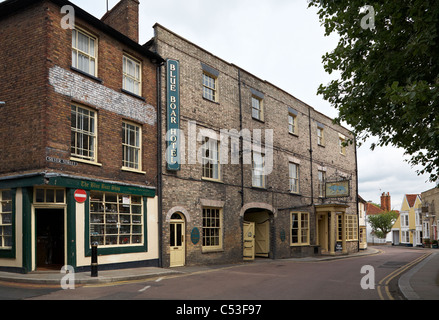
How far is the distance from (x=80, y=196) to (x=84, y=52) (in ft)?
16.9

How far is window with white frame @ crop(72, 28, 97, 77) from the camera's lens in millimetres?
14164

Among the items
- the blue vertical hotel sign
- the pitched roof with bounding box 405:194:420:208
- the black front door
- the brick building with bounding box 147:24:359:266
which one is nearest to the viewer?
the black front door

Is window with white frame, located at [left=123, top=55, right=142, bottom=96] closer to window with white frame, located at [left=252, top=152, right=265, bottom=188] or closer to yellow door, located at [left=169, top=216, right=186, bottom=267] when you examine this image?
yellow door, located at [left=169, top=216, right=186, bottom=267]

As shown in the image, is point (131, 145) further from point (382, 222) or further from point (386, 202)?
point (386, 202)

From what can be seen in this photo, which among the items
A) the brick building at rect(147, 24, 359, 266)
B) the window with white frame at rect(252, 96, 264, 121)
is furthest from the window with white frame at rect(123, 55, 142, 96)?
the window with white frame at rect(252, 96, 264, 121)

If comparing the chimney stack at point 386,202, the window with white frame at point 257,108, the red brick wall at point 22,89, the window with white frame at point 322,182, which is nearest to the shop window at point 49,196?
the red brick wall at point 22,89

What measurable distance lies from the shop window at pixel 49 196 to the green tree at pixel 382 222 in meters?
69.3

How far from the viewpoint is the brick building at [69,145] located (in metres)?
12.8

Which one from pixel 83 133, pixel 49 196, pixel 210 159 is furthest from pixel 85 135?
pixel 210 159

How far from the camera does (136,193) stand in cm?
1569

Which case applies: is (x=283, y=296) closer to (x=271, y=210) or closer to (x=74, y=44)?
(x=74, y=44)

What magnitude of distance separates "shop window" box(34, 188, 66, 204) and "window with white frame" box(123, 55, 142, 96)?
5.07 meters

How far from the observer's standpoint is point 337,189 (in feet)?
94.6

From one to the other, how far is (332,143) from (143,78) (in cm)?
2045
